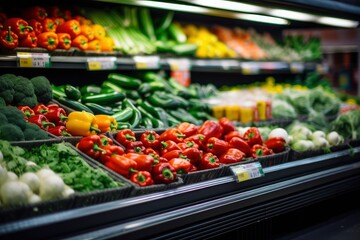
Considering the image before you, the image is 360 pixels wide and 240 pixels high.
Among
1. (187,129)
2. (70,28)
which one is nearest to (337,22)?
(187,129)

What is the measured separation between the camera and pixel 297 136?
12.6 feet

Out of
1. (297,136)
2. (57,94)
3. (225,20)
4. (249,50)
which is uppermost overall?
(225,20)

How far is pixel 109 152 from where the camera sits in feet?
8.72

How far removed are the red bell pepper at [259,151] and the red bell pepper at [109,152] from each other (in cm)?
102

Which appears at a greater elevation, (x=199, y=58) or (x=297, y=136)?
(x=199, y=58)

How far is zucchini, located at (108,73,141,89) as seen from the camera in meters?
4.15

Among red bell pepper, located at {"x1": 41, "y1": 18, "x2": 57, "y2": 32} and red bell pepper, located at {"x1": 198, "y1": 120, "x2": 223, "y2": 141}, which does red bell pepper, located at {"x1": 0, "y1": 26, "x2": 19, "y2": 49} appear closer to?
red bell pepper, located at {"x1": 41, "y1": 18, "x2": 57, "y2": 32}

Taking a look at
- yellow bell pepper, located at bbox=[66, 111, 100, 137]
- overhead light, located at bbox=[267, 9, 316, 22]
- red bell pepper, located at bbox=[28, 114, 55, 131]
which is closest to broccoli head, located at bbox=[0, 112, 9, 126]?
red bell pepper, located at bbox=[28, 114, 55, 131]

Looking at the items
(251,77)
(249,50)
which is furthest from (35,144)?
(251,77)

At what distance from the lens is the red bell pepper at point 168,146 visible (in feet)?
9.78

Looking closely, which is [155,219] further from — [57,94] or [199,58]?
[199,58]

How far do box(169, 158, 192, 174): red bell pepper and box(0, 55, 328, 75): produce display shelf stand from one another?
1248 millimetres

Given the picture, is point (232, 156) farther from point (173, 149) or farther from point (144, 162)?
point (144, 162)

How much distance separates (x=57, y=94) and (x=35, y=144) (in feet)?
3.27
